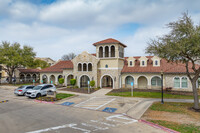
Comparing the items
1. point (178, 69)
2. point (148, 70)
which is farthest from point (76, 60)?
point (178, 69)

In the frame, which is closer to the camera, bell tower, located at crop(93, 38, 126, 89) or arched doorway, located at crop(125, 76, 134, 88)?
bell tower, located at crop(93, 38, 126, 89)

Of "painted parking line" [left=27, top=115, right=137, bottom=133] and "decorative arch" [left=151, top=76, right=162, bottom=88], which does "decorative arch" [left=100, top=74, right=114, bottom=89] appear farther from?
"painted parking line" [left=27, top=115, right=137, bottom=133]

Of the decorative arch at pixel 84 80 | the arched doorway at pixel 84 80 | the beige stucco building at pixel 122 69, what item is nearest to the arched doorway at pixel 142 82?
the beige stucco building at pixel 122 69

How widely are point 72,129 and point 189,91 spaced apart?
73.9 ft

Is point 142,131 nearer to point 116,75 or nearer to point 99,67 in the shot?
point 116,75

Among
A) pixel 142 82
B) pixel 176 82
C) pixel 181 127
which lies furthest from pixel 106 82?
pixel 181 127

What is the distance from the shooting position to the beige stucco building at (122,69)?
82.3 feet

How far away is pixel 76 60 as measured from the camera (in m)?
29.6

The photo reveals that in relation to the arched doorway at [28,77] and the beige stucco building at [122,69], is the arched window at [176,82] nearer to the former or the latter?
the beige stucco building at [122,69]

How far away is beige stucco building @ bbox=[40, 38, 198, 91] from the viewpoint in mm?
25078

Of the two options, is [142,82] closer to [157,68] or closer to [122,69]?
[157,68]

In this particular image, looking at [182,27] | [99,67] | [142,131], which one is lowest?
[142,131]

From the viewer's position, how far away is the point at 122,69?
94.4 ft

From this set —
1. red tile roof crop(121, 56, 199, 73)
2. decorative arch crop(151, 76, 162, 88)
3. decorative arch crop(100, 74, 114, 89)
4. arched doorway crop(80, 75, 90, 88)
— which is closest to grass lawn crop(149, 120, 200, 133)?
red tile roof crop(121, 56, 199, 73)
